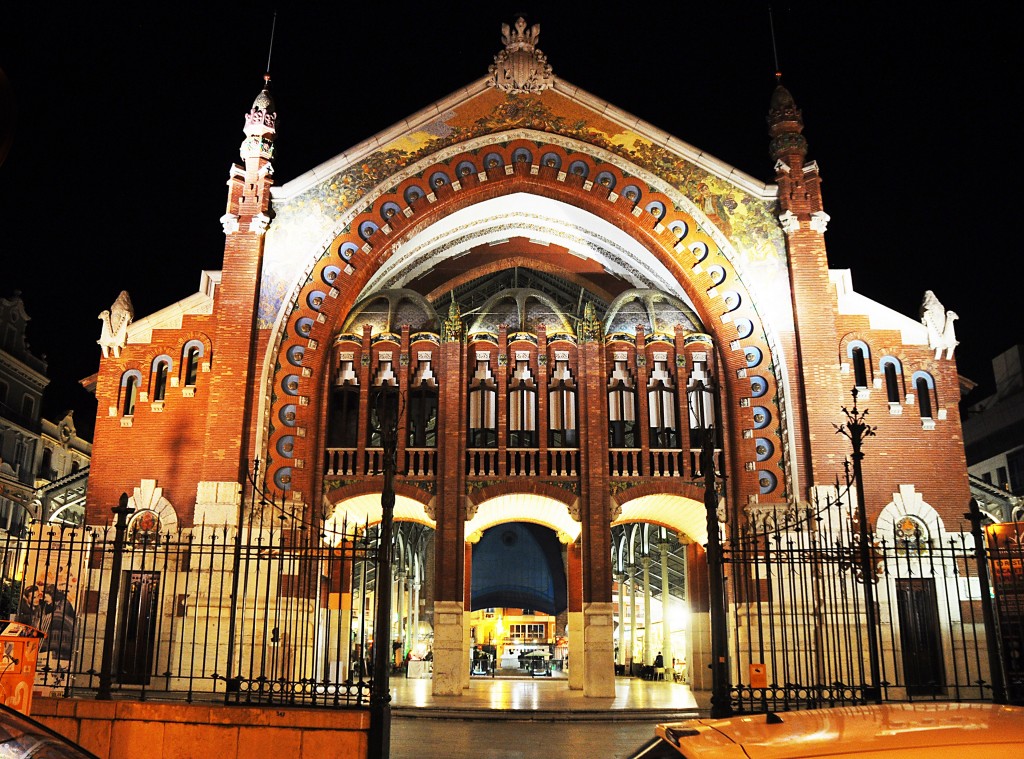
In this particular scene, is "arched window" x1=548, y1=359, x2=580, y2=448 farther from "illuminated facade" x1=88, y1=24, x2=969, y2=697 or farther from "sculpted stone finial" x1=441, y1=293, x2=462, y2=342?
"sculpted stone finial" x1=441, y1=293, x2=462, y2=342

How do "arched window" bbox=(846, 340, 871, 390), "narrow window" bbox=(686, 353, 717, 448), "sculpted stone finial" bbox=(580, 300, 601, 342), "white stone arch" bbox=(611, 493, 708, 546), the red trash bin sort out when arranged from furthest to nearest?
"sculpted stone finial" bbox=(580, 300, 601, 342), "narrow window" bbox=(686, 353, 717, 448), "white stone arch" bbox=(611, 493, 708, 546), "arched window" bbox=(846, 340, 871, 390), the red trash bin

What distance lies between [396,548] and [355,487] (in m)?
17.2

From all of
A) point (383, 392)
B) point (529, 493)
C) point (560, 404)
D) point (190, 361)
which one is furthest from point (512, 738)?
point (190, 361)

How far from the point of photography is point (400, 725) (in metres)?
18.3

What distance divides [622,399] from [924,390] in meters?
7.72

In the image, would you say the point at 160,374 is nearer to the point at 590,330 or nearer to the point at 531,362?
the point at 531,362

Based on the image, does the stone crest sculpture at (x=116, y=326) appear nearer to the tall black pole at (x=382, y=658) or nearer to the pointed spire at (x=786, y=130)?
the tall black pole at (x=382, y=658)

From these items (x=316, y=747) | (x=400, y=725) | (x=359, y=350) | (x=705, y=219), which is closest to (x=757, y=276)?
(x=705, y=219)

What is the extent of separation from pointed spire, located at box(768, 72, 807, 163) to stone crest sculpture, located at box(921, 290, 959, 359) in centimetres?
533

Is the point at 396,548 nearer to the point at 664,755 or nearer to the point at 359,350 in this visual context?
the point at 359,350

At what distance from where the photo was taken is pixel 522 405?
2541cm

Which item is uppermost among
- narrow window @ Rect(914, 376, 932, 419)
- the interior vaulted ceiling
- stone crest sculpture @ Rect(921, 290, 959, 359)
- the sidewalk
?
the interior vaulted ceiling

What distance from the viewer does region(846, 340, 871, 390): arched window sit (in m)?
24.2

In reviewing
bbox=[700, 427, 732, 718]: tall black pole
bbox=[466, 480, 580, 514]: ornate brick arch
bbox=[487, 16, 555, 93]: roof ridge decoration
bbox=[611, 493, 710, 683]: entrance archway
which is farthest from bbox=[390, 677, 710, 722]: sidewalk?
bbox=[487, 16, 555, 93]: roof ridge decoration
